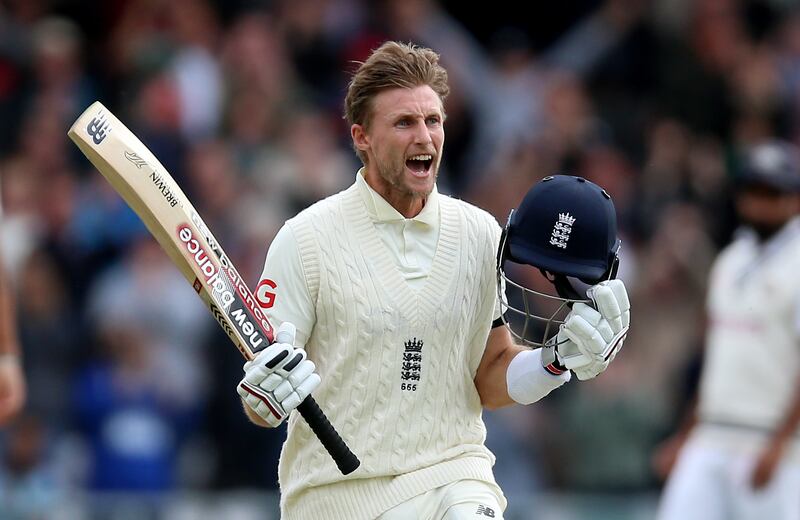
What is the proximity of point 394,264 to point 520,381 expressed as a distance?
51 centimetres

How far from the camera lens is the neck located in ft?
15.9

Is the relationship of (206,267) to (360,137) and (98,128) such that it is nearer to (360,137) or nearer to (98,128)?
(98,128)

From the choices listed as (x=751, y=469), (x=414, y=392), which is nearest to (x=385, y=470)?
(x=414, y=392)

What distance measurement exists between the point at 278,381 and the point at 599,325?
2.96 feet

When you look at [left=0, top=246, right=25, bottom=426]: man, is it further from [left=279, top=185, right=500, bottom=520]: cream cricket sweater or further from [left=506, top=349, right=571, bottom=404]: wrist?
[left=506, top=349, right=571, bottom=404]: wrist

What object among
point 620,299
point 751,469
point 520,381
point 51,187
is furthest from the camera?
point 51,187

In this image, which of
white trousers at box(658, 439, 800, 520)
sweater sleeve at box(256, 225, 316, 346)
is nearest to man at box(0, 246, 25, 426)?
sweater sleeve at box(256, 225, 316, 346)

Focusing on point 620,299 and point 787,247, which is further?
point 787,247

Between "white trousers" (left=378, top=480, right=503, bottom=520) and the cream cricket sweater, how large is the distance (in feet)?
0.08

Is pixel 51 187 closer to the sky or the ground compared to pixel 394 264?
closer to the ground

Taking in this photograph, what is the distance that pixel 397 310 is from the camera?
15.4 feet

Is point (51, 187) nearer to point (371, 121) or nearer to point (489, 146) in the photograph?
point (489, 146)


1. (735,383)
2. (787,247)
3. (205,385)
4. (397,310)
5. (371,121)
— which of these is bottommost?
(205,385)

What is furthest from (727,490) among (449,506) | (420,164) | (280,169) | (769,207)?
(280,169)
